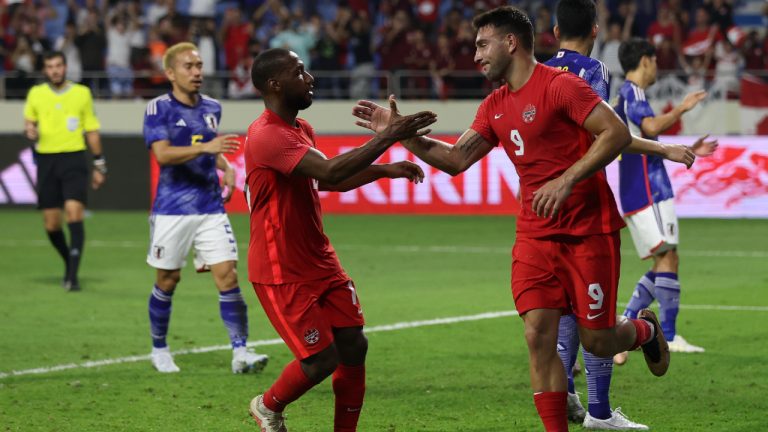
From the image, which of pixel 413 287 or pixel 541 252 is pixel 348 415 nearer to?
pixel 541 252

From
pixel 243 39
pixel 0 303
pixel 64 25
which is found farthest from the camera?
pixel 64 25

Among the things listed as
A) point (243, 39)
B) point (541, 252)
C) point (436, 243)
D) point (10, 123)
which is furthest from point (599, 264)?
point (10, 123)

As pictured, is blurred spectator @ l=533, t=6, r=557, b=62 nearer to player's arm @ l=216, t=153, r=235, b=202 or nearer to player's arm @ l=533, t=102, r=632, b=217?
player's arm @ l=216, t=153, r=235, b=202

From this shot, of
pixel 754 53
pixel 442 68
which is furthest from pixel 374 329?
pixel 754 53

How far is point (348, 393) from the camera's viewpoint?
645cm

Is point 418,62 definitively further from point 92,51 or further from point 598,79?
point 598,79

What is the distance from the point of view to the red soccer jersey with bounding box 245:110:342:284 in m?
6.30

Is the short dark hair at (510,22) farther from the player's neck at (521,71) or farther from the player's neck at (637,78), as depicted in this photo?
the player's neck at (637,78)

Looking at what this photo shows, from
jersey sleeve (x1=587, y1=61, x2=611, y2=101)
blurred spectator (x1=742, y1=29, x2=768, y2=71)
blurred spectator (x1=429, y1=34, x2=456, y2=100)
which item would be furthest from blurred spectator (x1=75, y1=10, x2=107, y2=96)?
jersey sleeve (x1=587, y1=61, x2=611, y2=101)

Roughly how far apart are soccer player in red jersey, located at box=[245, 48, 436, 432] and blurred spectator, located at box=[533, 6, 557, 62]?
49.1 feet

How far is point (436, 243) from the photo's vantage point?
17469 millimetres

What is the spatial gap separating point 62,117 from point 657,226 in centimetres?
727

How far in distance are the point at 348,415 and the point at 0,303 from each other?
7073 millimetres

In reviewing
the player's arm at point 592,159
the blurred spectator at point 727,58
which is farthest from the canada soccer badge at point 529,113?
the blurred spectator at point 727,58
